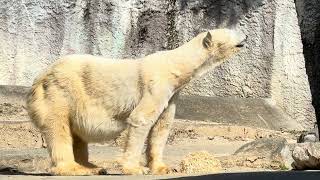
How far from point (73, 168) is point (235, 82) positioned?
859 centimetres

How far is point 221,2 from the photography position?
1447cm

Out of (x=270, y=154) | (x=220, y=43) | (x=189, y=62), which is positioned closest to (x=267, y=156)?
(x=270, y=154)

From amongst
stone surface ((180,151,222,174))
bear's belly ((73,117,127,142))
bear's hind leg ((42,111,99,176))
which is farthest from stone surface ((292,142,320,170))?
bear's hind leg ((42,111,99,176))

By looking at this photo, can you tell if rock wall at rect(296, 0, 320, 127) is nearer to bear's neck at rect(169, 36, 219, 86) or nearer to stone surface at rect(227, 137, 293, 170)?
bear's neck at rect(169, 36, 219, 86)

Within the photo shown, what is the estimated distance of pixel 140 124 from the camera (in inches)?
226

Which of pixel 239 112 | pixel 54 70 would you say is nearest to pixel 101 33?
pixel 239 112

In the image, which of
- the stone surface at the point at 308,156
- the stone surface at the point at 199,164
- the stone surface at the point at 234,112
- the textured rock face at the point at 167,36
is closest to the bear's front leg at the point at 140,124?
the stone surface at the point at 199,164

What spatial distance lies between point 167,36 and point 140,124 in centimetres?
889

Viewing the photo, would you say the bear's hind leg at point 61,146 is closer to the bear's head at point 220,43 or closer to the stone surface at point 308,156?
the bear's head at point 220,43

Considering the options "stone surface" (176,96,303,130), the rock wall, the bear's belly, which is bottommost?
"stone surface" (176,96,303,130)

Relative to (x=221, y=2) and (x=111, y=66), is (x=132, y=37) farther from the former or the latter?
(x=111, y=66)

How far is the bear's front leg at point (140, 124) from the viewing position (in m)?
5.70

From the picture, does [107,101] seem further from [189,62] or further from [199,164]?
[199,164]

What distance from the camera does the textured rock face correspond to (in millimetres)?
13820
